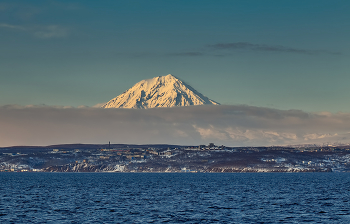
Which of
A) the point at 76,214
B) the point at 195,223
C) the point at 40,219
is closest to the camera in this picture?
the point at 195,223

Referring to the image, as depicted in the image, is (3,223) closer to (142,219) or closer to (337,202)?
(142,219)

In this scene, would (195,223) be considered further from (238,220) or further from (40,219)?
(40,219)

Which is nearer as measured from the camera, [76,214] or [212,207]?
[76,214]

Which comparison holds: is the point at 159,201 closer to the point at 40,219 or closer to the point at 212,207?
the point at 212,207

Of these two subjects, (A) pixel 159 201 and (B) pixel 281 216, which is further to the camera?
(A) pixel 159 201

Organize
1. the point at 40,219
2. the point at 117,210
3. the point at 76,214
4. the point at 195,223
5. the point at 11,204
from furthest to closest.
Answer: the point at 11,204, the point at 117,210, the point at 76,214, the point at 40,219, the point at 195,223

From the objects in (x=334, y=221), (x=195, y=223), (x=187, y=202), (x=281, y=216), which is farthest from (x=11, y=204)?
(x=334, y=221)

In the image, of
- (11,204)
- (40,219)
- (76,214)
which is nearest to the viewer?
(40,219)

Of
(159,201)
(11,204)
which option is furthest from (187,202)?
(11,204)
